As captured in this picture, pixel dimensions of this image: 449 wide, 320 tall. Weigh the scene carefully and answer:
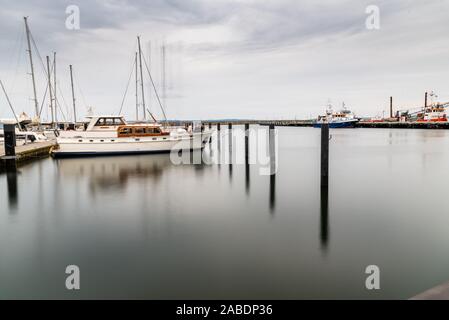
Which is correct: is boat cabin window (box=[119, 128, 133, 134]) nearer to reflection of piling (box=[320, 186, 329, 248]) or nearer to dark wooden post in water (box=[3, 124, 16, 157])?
dark wooden post in water (box=[3, 124, 16, 157])

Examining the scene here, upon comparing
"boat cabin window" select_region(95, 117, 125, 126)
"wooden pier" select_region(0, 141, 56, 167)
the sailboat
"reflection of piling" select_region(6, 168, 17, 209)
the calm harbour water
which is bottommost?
the calm harbour water

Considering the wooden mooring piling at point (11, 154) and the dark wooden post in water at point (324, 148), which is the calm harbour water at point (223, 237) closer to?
the dark wooden post in water at point (324, 148)

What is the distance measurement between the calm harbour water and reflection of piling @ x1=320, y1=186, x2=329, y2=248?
66 mm

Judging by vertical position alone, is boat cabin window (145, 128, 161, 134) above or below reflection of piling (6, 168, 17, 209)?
above

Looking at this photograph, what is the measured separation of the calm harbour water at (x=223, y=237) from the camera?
275 inches

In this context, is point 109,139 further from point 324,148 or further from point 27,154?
point 324,148

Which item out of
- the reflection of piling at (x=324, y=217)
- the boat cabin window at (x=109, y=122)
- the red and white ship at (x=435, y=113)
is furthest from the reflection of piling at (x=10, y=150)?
the red and white ship at (x=435, y=113)

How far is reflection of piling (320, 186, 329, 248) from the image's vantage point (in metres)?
9.96

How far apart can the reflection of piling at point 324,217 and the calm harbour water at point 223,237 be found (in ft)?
0.22

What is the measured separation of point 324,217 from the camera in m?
12.2

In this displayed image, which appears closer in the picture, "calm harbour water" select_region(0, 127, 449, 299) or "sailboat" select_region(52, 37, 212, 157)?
"calm harbour water" select_region(0, 127, 449, 299)

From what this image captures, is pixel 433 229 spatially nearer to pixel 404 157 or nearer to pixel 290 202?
pixel 290 202

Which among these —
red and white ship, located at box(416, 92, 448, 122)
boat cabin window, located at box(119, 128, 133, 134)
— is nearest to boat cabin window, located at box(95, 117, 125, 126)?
boat cabin window, located at box(119, 128, 133, 134)

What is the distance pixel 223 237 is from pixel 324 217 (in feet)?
14.0
